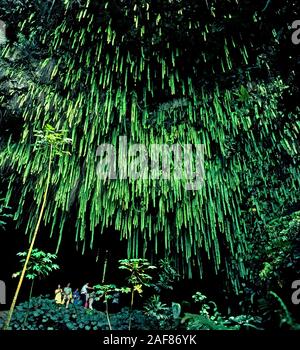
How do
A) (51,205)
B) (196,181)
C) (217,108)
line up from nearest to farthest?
(217,108) < (196,181) < (51,205)

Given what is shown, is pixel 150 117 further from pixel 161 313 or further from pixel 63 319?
pixel 63 319

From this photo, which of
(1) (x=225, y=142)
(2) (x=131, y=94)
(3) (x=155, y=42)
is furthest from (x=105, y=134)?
(1) (x=225, y=142)

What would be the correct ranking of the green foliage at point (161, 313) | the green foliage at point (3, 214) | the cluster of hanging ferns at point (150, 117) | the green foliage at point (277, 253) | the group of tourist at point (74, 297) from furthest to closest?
1. the group of tourist at point (74, 297)
2. the cluster of hanging ferns at point (150, 117)
3. the green foliage at point (161, 313)
4. the green foliage at point (3, 214)
5. the green foliage at point (277, 253)

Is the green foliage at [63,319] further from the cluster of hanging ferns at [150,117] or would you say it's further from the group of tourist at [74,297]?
the cluster of hanging ferns at [150,117]

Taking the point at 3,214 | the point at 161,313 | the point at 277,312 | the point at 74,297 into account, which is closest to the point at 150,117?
the point at 3,214

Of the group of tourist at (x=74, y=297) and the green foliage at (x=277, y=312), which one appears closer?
the green foliage at (x=277, y=312)

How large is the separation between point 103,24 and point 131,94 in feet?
5.22

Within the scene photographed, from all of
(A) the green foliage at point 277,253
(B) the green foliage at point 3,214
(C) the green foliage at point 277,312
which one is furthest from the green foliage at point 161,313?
(C) the green foliage at point 277,312

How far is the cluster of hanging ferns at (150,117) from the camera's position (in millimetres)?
6488

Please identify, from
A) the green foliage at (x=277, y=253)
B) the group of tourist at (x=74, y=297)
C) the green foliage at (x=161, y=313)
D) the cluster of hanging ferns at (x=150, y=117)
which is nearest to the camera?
the green foliage at (x=277, y=253)

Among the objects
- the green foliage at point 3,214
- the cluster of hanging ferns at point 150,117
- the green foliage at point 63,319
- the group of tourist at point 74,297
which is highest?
the cluster of hanging ferns at point 150,117

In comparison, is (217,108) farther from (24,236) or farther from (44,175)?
(24,236)

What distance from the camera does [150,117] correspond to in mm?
7254

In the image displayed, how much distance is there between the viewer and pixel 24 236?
32.0ft
